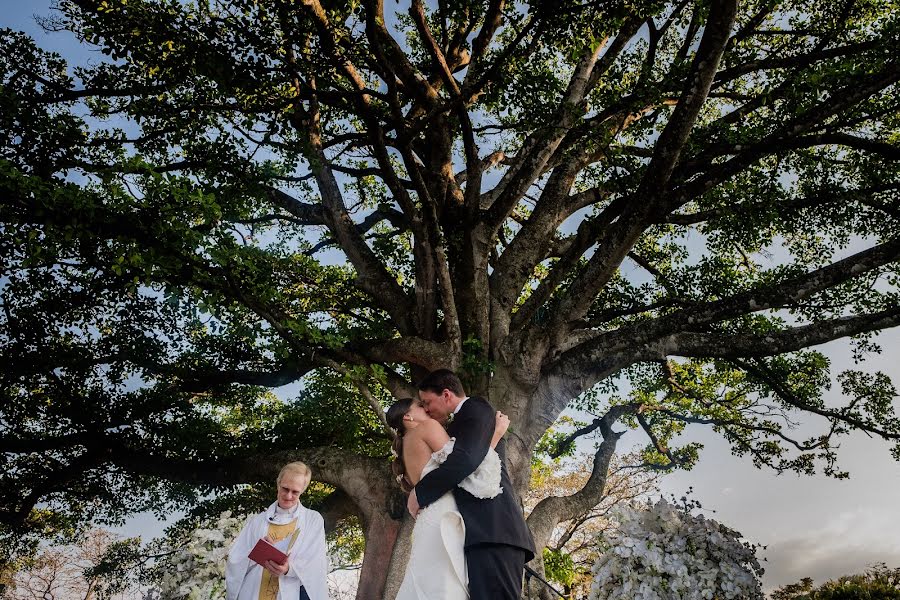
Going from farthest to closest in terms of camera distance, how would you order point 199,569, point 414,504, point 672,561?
point 199,569 < point 672,561 < point 414,504

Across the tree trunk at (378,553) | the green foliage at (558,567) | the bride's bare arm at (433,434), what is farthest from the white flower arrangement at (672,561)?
the green foliage at (558,567)

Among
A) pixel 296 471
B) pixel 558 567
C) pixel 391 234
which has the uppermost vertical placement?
pixel 391 234

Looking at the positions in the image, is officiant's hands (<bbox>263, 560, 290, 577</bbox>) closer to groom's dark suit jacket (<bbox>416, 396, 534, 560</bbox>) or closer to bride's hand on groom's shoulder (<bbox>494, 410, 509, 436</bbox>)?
groom's dark suit jacket (<bbox>416, 396, 534, 560</bbox>)

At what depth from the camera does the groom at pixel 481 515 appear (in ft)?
9.60

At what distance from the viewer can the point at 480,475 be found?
122 inches

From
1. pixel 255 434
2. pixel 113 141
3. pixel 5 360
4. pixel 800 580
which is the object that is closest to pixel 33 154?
pixel 113 141

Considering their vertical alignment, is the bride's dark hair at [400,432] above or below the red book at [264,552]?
above

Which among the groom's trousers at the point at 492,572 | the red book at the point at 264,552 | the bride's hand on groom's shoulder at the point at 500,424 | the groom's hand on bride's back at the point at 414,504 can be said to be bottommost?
the groom's trousers at the point at 492,572

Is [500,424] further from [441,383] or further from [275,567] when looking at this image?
[275,567]

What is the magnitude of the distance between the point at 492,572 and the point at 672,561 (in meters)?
2.30

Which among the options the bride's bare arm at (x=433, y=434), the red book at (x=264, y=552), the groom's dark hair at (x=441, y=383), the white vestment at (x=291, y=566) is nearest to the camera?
the bride's bare arm at (x=433, y=434)

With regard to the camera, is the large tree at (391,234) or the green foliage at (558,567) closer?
the large tree at (391,234)

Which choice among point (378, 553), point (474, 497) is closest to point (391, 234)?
point (378, 553)

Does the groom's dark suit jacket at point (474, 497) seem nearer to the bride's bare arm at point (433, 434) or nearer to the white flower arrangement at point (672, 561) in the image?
the bride's bare arm at point (433, 434)
